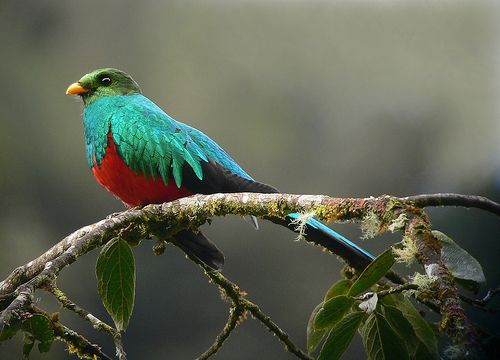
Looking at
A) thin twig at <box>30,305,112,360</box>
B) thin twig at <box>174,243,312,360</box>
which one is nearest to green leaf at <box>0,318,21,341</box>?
thin twig at <box>30,305,112,360</box>

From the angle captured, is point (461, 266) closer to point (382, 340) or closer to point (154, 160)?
point (382, 340)

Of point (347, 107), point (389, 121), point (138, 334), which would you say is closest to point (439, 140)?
point (389, 121)

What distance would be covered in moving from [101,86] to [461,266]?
1.97 meters

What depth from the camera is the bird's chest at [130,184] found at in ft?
8.36

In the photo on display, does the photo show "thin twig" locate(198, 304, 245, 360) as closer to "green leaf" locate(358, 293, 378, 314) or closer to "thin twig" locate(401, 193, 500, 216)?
"green leaf" locate(358, 293, 378, 314)

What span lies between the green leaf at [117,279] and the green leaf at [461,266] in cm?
76

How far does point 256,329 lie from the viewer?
21.1 ft

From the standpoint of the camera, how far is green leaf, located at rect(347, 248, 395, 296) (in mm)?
1343

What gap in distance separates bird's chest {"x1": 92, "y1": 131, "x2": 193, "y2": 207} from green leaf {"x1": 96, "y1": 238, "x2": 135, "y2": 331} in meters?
0.78

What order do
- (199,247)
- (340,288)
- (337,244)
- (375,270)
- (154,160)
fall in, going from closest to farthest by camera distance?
(375,270) → (340,288) → (337,244) → (199,247) → (154,160)

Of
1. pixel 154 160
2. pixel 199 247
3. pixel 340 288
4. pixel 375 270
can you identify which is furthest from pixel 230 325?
pixel 154 160

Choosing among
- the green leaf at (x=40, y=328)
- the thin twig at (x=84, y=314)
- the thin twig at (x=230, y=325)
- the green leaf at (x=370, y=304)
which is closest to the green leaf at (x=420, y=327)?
the green leaf at (x=370, y=304)

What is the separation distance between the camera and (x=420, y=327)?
153cm

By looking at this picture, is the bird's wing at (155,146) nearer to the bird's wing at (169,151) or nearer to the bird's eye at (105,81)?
the bird's wing at (169,151)
